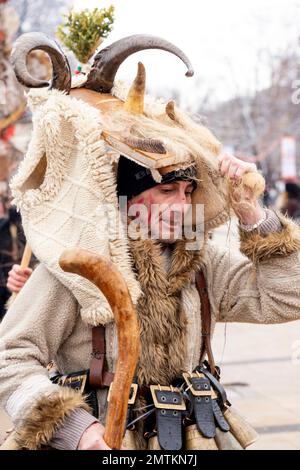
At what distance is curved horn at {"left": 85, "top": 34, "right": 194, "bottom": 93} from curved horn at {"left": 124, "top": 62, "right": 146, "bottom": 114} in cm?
7

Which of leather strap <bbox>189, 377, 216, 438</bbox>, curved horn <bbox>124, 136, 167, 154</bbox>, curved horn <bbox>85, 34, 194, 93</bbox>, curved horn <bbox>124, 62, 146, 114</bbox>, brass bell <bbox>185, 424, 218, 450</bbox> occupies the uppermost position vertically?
curved horn <bbox>85, 34, 194, 93</bbox>

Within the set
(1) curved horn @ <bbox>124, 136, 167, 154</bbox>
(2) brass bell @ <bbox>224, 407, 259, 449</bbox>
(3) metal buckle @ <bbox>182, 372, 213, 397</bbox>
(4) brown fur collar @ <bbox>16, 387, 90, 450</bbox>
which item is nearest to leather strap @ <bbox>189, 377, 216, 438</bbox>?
(3) metal buckle @ <bbox>182, 372, 213, 397</bbox>

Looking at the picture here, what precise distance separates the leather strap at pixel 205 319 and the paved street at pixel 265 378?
132 cm

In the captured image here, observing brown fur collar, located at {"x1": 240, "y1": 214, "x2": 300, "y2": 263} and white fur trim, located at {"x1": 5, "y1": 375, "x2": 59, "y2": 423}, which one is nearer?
white fur trim, located at {"x1": 5, "y1": 375, "x2": 59, "y2": 423}

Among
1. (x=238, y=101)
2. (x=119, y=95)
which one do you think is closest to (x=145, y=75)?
(x=119, y=95)

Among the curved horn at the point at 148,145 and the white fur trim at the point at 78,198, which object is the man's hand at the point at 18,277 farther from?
the curved horn at the point at 148,145

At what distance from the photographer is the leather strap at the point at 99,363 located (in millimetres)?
2277

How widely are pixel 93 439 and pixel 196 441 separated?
382mm

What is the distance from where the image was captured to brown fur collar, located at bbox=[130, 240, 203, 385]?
2338 millimetres

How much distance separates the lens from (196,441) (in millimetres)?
2287

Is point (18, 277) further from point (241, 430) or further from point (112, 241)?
point (241, 430)

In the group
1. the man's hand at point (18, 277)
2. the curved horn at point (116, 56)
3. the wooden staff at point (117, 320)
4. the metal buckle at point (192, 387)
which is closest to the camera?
the wooden staff at point (117, 320)

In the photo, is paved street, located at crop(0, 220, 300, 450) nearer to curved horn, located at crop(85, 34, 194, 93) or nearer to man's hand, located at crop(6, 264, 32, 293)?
man's hand, located at crop(6, 264, 32, 293)

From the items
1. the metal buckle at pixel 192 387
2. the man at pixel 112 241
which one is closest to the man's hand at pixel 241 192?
the man at pixel 112 241
